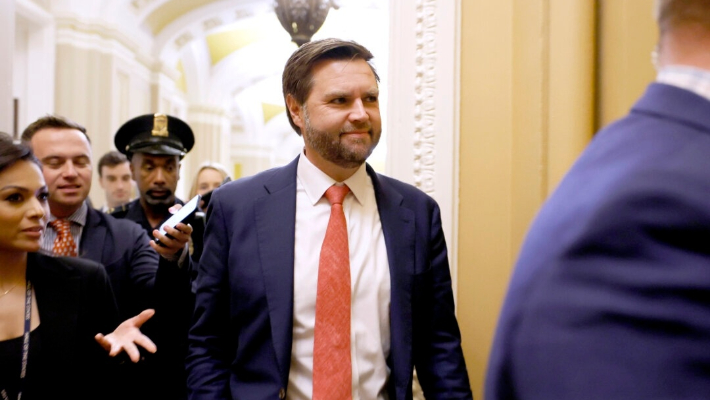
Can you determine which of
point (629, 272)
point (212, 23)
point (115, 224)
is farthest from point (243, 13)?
point (629, 272)

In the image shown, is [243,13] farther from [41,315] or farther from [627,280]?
[627,280]

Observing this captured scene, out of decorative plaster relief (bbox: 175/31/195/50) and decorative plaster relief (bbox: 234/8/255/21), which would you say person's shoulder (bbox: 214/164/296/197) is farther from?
decorative plaster relief (bbox: 175/31/195/50)

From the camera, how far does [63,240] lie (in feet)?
7.59

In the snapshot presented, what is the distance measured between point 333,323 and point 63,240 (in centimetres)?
113

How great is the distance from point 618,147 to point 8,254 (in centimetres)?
162

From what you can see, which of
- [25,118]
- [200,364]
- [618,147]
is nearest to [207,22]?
[25,118]

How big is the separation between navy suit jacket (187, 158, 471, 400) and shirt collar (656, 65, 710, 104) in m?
1.08

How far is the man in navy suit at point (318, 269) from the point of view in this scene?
1712 mm

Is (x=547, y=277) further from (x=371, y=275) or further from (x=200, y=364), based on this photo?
(x=200, y=364)

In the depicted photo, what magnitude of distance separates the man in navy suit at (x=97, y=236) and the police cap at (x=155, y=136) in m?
0.43

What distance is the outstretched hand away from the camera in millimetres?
1754

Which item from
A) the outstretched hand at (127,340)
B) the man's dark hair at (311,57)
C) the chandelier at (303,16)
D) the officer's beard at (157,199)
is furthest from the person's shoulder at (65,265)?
the chandelier at (303,16)

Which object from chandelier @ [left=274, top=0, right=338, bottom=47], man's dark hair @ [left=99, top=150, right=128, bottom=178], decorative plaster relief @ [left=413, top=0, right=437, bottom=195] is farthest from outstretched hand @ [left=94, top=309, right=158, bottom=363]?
man's dark hair @ [left=99, top=150, right=128, bottom=178]

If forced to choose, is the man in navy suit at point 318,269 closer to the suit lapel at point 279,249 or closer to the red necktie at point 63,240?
the suit lapel at point 279,249
